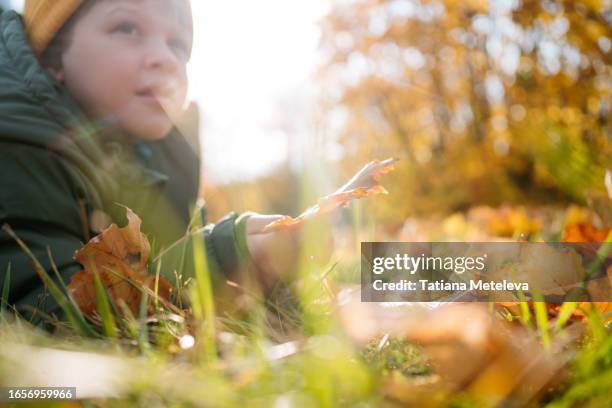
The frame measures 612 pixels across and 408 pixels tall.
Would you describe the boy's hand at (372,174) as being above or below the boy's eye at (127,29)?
below

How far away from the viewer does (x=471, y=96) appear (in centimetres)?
335

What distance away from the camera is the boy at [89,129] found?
2.61 feet

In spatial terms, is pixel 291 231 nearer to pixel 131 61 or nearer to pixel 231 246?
pixel 231 246

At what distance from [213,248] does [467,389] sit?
56cm

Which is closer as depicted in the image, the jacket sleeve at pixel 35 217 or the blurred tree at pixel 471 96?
the jacket sleeve at pixel 35 217

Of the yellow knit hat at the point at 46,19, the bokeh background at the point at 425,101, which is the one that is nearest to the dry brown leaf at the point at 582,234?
the bokeh background at the point at 425,101

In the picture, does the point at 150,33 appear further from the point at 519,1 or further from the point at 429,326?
the point at 519,1

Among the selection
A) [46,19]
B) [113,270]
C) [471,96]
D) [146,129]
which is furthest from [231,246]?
[471,96]

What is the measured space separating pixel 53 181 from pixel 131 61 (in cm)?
31

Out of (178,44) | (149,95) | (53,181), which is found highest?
(178,44)

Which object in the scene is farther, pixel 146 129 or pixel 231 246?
pixel 146 129

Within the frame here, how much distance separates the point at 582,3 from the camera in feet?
5.92

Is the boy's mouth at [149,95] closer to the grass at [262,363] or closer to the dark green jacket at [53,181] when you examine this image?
the dark green jacket at [53,181]

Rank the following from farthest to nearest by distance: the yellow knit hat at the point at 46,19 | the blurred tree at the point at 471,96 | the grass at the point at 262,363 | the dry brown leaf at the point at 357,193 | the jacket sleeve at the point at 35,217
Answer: the blurred tree at the point at 471,96, the yellow knit hat at the point at 46,19, the jacket sleeve at the point at 35,217, the dry brown leaf at the point at 357,193, the grass at the point at 262,363
